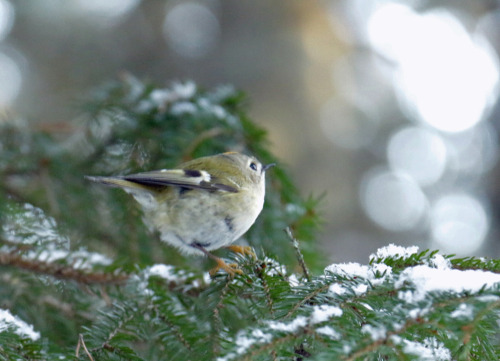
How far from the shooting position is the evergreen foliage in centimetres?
81

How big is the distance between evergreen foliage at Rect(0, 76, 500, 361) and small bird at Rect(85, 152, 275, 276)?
104 mm

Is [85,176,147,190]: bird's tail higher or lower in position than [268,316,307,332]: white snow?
higher

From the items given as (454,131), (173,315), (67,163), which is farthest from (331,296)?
(454,131)

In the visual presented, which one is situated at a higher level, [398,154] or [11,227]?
[398,154]

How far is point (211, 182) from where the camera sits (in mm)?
1742

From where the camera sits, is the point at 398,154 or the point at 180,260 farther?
the point at 398,154

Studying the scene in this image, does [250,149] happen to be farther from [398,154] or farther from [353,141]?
[398,154]

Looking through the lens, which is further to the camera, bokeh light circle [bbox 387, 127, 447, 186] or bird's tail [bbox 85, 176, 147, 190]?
bokeh light circle [bbox 387, 127, 447, 186]

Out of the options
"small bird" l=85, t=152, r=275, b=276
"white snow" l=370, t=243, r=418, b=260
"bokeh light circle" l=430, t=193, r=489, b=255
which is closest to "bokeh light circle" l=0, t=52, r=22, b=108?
"small bird" l=85, t=152, r=275, b=276

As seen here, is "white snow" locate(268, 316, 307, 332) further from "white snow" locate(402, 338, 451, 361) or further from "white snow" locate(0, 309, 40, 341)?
"white snow" locate(0, 309, 40, 341)

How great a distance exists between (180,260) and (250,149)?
506 millimetres

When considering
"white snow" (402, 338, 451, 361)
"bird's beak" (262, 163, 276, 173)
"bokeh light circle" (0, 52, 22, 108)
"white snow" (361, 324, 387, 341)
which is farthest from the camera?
"bokeh light circle" (0, 52, 22, 108)

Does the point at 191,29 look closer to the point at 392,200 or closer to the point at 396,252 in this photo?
the point at 392,200

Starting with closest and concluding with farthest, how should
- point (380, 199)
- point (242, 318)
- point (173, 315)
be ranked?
1. point (173, 315)
2. point (242, 318)
3. point (380, 199)
